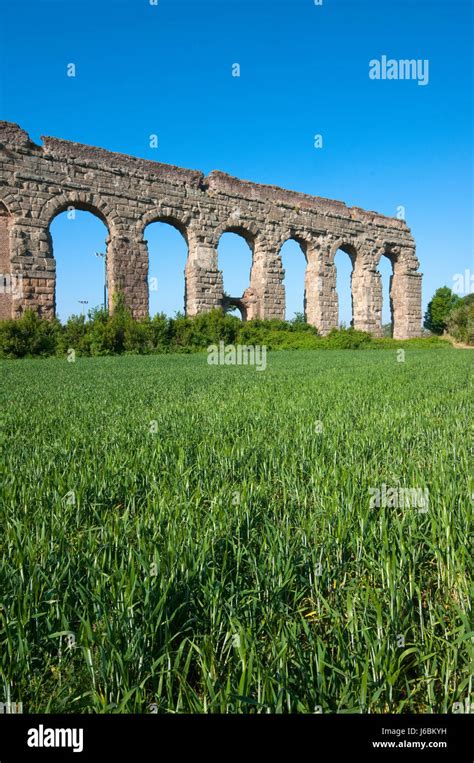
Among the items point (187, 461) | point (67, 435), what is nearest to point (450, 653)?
point (187, 461)

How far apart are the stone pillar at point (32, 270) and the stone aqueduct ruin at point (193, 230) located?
0.04 m

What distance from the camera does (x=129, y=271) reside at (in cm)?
2127

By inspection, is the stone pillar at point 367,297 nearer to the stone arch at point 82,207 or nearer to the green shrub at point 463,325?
the green shrub at point 463,325

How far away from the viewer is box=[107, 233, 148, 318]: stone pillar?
20.8 meters

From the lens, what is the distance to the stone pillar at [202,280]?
22.9 m

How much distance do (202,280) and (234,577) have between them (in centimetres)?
2223

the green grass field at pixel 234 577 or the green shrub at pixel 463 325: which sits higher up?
the green shrub at pixel 463 325

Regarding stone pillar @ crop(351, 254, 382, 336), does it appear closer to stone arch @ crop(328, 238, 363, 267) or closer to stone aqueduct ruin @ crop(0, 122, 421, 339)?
stone aqueduct ruin @ crop(0, 122, 421, 339)

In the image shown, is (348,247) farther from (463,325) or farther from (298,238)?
(463,325)

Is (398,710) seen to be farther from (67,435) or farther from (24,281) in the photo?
(24,281)

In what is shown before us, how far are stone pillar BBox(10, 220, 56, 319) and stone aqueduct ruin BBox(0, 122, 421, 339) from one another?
0.04m

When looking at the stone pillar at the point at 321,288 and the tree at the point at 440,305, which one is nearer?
the stone pillar at the point at 321,288

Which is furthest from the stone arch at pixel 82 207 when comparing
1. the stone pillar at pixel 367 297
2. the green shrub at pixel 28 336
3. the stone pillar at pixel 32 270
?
the stone pillar at pixel 367 297

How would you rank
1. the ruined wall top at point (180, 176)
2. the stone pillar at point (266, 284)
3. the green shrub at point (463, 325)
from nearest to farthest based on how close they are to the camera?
the ruined wall top at point (180, 176) < the stone pillar at point (266, 284) < the green shrub at point (463, 325)
